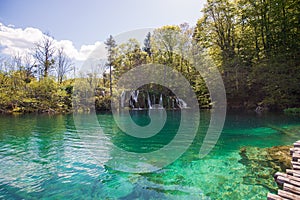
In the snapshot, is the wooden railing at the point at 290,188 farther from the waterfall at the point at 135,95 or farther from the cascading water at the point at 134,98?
the waterfall at the point at 135,95

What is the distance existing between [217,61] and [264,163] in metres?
24.3

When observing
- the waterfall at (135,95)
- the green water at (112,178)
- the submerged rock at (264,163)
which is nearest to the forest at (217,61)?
the waterfall at (135,95)

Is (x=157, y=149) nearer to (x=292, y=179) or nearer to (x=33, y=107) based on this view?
(x=292, y=179)

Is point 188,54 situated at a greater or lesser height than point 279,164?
Result: greater

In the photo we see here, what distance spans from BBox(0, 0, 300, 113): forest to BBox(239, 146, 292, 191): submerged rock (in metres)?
16.5

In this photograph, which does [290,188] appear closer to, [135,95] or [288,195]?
[288,195]

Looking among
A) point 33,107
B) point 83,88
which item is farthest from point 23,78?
point 83,88

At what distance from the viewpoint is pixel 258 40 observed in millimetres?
26141

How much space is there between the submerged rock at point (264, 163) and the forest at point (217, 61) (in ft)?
54.3

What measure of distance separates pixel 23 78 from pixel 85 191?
3198 cm

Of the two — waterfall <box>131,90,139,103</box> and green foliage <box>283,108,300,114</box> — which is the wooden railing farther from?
waterfall <box>131,90,139,103</box>

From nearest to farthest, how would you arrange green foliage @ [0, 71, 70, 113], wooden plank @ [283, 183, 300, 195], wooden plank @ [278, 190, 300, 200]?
wooden plank @ [278, 190, 300, 200] → wooden plank @ [283, 183, 300, 195] → green foliage @ [0, 71, 70, 113]

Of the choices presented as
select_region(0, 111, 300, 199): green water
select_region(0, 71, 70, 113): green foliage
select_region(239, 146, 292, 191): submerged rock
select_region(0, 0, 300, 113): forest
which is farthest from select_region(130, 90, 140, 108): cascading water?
select_region(239, 146, 292, 191): submerged rock

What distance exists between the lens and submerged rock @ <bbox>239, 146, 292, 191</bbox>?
4.61m
